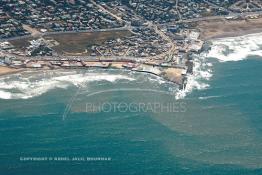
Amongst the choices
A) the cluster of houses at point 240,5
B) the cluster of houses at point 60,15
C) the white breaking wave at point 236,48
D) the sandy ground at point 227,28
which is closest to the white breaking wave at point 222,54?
the white breaking wave at point 236,48

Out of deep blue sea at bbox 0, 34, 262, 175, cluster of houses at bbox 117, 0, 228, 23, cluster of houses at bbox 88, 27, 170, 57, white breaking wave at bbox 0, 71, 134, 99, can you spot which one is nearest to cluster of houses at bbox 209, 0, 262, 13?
cluster of houses at bbox 117, 0, 228, 23

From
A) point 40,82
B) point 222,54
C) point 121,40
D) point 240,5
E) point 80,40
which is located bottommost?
point 40,82

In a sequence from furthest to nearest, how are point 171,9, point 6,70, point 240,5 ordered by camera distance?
point 240,5
point 171,9
point 6,70

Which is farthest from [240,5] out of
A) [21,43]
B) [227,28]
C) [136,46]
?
[21,43]

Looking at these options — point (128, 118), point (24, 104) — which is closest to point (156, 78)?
point (128, 118)

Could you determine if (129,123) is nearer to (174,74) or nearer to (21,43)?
(174,74)

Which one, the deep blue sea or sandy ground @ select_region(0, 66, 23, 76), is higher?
sandy ground @ select_region(0, 66, 23, 76)

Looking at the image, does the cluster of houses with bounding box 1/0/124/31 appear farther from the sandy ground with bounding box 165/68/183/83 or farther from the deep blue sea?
the sandy ground with bounding box 165/68/183/83

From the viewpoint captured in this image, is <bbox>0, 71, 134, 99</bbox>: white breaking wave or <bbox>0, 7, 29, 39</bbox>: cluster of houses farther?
<bbox>0, 7, 29, 39</bbox>: cluster of houses
